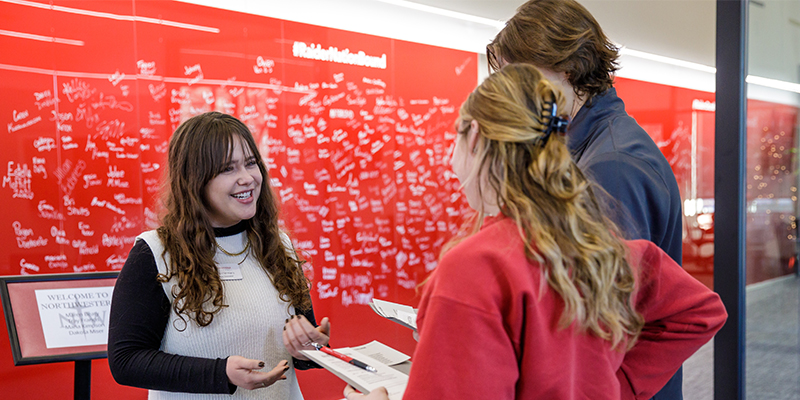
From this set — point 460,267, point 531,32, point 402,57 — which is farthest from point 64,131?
point 460,267

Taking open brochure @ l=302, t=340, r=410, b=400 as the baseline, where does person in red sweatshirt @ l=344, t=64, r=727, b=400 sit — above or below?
above

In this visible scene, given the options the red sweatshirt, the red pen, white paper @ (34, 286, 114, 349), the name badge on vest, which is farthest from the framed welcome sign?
the red sweatshirt

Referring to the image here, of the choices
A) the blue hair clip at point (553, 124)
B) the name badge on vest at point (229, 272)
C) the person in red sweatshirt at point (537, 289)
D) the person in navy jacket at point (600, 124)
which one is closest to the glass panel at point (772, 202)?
the person in navy jacket at point (600, 124)

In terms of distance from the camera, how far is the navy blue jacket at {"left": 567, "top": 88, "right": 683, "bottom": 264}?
1.15 metres

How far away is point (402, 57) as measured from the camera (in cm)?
449

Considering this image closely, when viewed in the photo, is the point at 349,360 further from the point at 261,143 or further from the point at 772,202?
the point at 261,143

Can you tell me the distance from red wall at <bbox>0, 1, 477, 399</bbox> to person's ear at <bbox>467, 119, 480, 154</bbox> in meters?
1.82

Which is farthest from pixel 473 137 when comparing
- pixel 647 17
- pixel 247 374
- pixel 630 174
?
pixel 647 17

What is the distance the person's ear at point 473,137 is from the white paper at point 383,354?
674 millimetres

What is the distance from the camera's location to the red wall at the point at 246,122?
3.06m

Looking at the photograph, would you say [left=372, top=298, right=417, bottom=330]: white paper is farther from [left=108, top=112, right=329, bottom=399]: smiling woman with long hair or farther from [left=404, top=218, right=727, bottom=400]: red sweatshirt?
[left=404, top=218, right=727, bottom=400]: red sweatshirt

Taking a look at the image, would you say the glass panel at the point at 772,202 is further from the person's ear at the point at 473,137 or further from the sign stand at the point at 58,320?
the sign stand at the point at 58,320

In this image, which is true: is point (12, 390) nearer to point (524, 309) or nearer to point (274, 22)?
point (274, 22)

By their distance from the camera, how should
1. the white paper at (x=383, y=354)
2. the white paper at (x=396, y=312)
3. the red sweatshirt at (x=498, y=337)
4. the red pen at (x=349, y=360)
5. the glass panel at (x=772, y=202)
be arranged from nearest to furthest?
the red sweatshirt at (x=498, y=337) → the red pen at (x=349, y=360) → the white paper at (x=383, y=354) → the white paper at (x=396, y=312) → the glass panel at (x=772, y=202)
